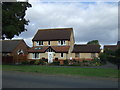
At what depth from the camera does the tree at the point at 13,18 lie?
30203 millimetres

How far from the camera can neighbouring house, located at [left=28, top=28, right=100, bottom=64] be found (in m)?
44.8

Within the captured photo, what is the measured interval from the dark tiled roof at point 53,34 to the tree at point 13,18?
14.3 m

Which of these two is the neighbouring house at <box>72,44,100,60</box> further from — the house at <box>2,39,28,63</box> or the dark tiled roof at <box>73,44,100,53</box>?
the house at <box>2,39,28,63</box>

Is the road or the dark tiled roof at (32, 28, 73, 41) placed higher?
the dark tiled roof at (32, 28, 73, 41)

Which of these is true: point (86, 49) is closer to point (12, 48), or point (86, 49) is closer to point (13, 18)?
point (12, 48)

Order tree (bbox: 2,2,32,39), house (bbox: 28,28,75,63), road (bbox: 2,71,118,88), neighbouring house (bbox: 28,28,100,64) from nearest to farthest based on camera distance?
1. road (bbox: 2,71,118,88)
2. tree (bbox: 2,2,32,39)
3. house (bbox: 28,28,75,63)
4. neighbouring house (bbox: 28,28,100,64)

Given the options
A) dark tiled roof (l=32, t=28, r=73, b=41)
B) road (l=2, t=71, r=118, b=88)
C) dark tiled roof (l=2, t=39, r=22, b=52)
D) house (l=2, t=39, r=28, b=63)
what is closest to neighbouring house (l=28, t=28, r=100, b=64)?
dark tiled roof (l=32, t=28, r=73, b=41)

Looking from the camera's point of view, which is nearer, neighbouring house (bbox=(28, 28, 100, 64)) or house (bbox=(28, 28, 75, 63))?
house (bbox=(28, 28, 75, 63))

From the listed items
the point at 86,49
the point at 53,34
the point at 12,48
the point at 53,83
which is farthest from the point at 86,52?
the point at 53,83

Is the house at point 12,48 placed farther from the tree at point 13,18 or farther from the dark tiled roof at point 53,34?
the tree at point 13,18

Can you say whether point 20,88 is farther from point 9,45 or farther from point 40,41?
point 9,45

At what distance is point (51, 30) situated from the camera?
5100 cm

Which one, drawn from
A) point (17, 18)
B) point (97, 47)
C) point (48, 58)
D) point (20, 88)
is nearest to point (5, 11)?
point (17, 18)

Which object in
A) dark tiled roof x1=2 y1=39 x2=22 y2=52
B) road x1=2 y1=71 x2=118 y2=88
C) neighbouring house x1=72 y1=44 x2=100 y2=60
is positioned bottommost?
road x1=2 y1=71 x2=118 y2=88
